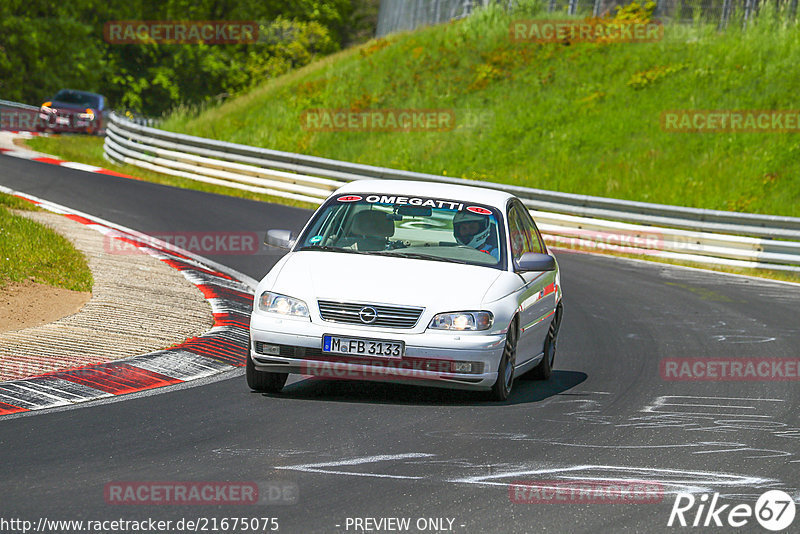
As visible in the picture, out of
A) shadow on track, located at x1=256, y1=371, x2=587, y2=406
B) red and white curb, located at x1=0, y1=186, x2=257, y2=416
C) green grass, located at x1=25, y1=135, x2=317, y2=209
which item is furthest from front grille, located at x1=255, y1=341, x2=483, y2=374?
green grass, located at x1=25, y1=135, x2=317, y2=209

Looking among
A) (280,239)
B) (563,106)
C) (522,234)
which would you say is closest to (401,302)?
(280,239)

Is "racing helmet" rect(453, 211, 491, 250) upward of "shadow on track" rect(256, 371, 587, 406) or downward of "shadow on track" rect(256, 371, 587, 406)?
upward

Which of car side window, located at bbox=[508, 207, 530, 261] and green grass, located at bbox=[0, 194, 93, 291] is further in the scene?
green grass, located at bbox=[0, 194, 93, 291]

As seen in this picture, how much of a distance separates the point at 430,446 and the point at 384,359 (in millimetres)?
→ 1140

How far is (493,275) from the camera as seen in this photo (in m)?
8.84

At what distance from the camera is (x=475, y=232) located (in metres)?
9.40

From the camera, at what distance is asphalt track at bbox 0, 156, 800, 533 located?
562cm

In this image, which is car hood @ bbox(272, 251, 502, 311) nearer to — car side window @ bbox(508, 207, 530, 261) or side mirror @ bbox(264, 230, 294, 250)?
side mirror @ bbox(264, 230, 294, 250)

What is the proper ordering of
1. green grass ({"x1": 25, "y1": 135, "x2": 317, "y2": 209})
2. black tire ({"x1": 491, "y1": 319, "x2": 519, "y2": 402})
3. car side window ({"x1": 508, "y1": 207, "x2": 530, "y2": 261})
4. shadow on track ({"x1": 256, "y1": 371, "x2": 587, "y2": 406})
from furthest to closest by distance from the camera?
1. green grass ({"x1": 25, "y1": 135, "x2": 317, "y2": 209})
2. car side window ({"x1": 508, "y1": 207, "x2": 530, "y2": 261})
3. shadow on track ({"x1": 256, "y1": 371, "x2": 587, "y2": 406})
4. black tire ({"x1": 491, "y1": 319, "x2": 519, "y2": 402})

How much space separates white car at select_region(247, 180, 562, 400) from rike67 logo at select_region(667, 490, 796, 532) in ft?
8.07

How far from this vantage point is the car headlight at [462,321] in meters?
8.21

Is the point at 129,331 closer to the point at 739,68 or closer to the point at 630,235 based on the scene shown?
the point at 630,235

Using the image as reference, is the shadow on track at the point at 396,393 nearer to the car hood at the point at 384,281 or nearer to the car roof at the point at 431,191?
the car hood at the point at 384,281

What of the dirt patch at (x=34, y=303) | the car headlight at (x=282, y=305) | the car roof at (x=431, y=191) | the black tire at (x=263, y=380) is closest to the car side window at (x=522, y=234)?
the car roof at (x=431, y=191)
